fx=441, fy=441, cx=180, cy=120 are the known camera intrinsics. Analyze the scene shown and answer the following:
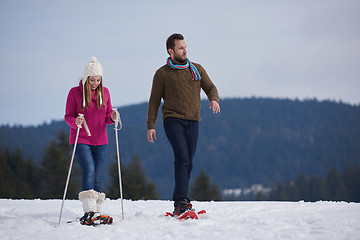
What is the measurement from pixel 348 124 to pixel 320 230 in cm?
18003

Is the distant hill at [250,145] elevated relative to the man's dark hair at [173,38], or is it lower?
lower

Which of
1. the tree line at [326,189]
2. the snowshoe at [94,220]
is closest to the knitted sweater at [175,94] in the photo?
the snowshoe at [94,220]

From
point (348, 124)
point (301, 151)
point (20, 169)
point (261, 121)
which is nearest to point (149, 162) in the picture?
point (301, 151)

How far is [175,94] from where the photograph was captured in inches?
210

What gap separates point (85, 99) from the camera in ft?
17.2

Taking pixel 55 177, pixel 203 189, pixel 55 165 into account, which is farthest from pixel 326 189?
pixel 55 165

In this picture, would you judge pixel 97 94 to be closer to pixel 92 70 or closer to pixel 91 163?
pixel 92 70

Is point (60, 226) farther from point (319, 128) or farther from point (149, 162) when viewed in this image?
point (319, 128)

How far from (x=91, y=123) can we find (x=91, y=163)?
49 cm

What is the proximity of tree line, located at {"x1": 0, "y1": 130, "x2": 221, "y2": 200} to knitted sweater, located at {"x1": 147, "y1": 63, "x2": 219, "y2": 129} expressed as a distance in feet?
113

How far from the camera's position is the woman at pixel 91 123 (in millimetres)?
5137

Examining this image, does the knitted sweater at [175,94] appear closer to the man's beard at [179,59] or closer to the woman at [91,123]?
the man's beard at [179,59]

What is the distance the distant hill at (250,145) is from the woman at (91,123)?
107 m

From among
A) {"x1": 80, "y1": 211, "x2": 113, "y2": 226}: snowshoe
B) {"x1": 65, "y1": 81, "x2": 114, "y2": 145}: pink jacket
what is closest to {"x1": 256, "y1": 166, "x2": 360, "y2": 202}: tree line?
{"x1": 65, "y1": 81, "x2": 114, "y2": 145}: pink jacket
